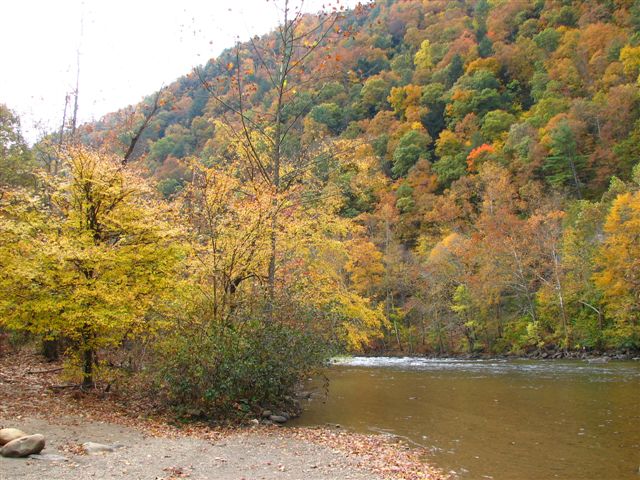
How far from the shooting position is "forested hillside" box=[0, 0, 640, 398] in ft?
42.2

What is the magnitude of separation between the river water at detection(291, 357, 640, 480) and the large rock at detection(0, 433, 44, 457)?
6.69 meters

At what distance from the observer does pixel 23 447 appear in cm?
765

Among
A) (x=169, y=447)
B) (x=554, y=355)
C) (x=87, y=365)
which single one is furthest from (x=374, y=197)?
(x=169, y=447)

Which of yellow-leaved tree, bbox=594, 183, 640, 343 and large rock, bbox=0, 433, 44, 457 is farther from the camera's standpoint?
yellow-leaved tree, bbox=594, 183, 640, 343

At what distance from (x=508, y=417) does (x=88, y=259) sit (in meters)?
11.3

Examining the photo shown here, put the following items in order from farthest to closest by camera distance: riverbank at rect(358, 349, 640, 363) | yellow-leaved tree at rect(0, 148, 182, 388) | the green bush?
riverbank at rect(358, 349, 640, 363) → the green bush → yellow-leaved tree at rect(0, 148, 182, 388)

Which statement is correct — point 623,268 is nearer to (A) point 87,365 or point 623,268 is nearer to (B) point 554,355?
(B) point 554,355

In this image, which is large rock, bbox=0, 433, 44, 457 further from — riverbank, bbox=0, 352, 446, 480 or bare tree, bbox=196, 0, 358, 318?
bare tree, bbox=196, 0, 358, 318

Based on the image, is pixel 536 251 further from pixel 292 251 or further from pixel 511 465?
pixel 511 465

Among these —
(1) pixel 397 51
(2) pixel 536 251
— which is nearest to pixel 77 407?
(2) pixel 536 251

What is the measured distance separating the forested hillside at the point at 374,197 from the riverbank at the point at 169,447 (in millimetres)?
1561

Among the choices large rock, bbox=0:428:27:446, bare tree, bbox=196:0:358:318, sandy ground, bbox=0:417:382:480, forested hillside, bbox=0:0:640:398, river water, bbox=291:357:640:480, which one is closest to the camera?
sandy ground, bbox=0:417:382:480

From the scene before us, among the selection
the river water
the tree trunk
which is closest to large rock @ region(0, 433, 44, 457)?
the tree trunk

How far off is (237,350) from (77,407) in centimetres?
385
